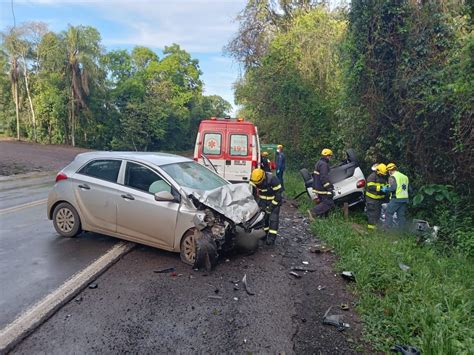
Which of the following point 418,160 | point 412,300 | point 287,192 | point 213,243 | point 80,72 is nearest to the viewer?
point 412,300

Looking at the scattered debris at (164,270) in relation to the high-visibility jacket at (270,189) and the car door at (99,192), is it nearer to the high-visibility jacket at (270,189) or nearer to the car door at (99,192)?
the car door at (99,192)

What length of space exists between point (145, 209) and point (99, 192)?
979 mm

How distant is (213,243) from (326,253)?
89.6 inches

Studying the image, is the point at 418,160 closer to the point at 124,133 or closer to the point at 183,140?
the point at 124,133

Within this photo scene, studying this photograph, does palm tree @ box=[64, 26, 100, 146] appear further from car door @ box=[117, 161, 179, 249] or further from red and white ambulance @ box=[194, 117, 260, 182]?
car door @ box=[117, 161, 179, 249]

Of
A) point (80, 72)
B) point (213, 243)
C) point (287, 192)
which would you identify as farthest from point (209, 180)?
point (80, 72)

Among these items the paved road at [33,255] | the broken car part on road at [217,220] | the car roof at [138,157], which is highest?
the car roof at [138,157]

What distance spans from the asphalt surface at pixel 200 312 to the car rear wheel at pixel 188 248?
152 millimetres

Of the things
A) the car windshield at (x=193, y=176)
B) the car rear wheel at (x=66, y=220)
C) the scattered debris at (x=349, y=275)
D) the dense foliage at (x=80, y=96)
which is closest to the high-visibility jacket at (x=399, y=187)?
the scattered debris at (x=349, y=275)

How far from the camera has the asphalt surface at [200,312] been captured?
11.5 ft

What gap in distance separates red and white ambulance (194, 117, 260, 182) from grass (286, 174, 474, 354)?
3.66 meters

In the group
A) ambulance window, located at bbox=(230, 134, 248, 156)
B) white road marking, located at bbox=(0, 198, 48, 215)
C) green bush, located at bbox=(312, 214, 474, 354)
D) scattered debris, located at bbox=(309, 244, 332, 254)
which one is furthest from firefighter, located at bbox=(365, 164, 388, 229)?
white road marking, located at bbox=(0, 198, 48, 215)

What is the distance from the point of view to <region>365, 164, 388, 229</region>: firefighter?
26.8 feet

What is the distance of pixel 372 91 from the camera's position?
9656 millimetres
